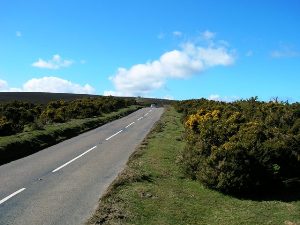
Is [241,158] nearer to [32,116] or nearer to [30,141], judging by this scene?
[30,141]

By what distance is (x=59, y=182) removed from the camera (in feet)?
48.8

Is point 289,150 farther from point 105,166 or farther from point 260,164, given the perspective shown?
point 105,166

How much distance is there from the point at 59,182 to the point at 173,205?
462cm

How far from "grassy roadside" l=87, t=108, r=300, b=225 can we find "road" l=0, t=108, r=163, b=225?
57 centimetres

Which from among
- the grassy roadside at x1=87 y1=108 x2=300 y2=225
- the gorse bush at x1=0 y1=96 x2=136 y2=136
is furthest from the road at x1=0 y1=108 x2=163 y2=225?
the gorse bush at x1=0 y1=96 x2=136 y2=136

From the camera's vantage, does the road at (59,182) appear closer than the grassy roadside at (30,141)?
Yes

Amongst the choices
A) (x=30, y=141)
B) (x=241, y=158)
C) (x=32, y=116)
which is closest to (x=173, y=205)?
(x=241, y=158)

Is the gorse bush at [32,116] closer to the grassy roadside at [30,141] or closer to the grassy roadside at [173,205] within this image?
the grassy roadside at [30,141]

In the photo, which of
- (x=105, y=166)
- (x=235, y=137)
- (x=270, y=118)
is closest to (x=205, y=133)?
(x=235, y=137)

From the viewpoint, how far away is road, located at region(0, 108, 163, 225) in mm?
10867

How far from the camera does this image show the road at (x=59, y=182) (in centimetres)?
1087

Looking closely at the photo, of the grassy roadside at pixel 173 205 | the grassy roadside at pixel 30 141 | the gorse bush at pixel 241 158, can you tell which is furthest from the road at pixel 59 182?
the gorse bush at pixel 241 158

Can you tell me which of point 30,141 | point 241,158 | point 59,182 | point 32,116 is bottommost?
point 59,182

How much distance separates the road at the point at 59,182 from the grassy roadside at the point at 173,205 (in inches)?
22.3
